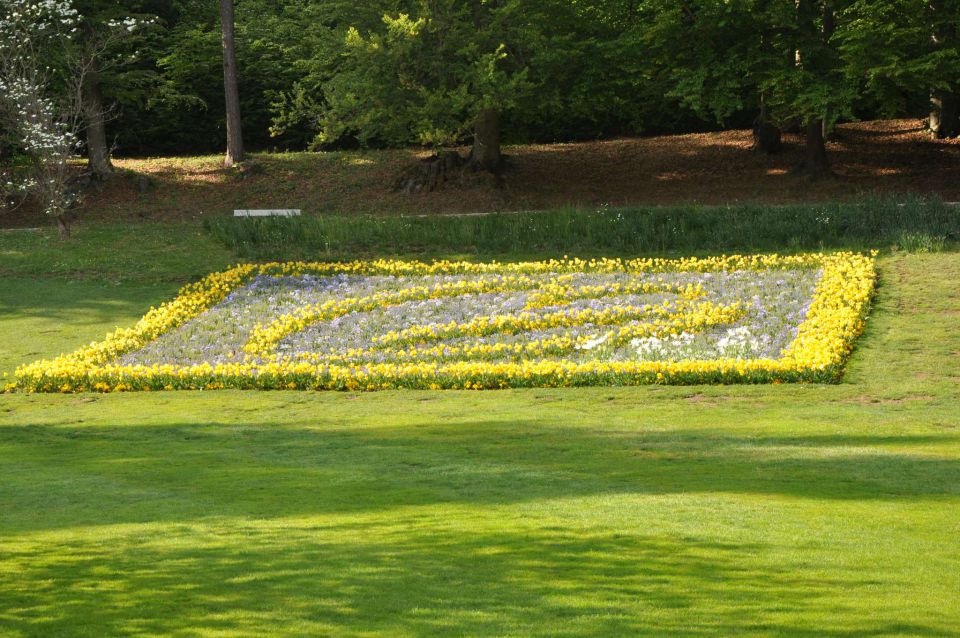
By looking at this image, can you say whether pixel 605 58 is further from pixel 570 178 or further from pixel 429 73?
pixel 429 73

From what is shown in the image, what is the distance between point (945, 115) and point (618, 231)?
14058 mm

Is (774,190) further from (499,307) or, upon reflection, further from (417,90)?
(499,307)

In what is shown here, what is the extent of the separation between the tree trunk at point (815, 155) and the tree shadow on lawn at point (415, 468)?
19258 mm

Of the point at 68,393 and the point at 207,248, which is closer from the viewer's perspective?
the point at 68,393

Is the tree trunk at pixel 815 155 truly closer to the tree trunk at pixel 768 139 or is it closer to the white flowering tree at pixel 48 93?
the tree trunk at pixel 768 139

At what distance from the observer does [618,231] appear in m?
21.0

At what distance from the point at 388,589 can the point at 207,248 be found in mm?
17640

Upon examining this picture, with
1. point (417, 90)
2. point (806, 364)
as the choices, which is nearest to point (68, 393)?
point (806, 364)

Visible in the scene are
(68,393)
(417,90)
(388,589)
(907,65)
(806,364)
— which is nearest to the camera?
(388,589)

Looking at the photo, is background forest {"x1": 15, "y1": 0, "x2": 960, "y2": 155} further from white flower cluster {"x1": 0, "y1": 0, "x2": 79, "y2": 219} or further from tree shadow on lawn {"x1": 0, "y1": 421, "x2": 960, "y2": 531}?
tree shadow on lawn {"x1": 0, "y1": 421, "x2": 960, "y2": 531}

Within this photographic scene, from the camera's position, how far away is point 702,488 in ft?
25.2

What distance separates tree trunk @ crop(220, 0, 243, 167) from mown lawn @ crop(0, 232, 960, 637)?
63.3 feet

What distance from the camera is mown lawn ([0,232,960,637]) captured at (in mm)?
5199

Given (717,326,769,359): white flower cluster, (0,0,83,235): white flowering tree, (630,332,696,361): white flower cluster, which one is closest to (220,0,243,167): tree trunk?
(0,0,83,235): white flowering tree
